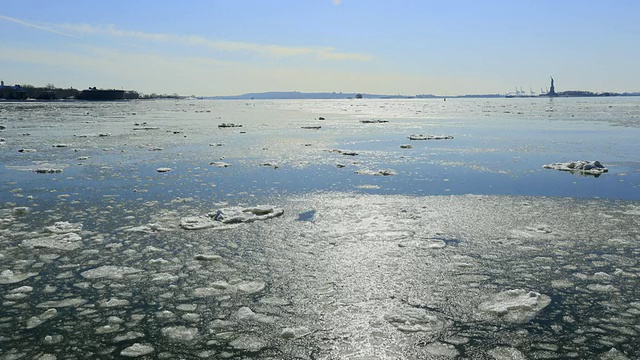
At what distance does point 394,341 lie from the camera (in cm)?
439

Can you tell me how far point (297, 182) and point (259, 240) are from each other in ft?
18.2

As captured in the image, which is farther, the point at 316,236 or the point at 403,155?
the point at 403,155

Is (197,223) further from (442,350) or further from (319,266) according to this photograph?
(442,350)

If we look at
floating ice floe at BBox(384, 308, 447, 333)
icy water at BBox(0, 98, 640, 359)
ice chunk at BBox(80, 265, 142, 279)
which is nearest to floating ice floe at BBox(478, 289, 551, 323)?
icy water at BBox(0, 98, 640, 359)

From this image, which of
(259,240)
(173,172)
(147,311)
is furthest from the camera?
(173,172)

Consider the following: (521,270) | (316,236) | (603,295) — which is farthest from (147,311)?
(603,295)

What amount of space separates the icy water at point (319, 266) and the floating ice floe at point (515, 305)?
0.02 metres

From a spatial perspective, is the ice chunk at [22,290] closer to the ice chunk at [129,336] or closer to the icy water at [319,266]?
the icy water at [319,266]

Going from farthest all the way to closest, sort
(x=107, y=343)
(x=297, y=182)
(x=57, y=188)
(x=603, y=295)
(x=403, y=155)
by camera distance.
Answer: (x=403, y=155)
(x=297, y=182)
(x=57, y=188)
(x=603, y=295)
(x=107, y=343)

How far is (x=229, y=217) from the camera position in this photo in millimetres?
8812

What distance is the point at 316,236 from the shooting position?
310 inches

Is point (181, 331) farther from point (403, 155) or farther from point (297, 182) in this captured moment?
point (403, 155)

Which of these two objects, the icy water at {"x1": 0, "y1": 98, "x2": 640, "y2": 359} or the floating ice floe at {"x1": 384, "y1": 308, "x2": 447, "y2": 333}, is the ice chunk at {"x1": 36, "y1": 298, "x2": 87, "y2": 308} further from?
the floating ice floe at {"x1": 384, "y1": 308, "x2": 447, "y2": 333}

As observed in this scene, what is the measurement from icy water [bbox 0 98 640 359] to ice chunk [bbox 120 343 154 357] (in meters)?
0.02
